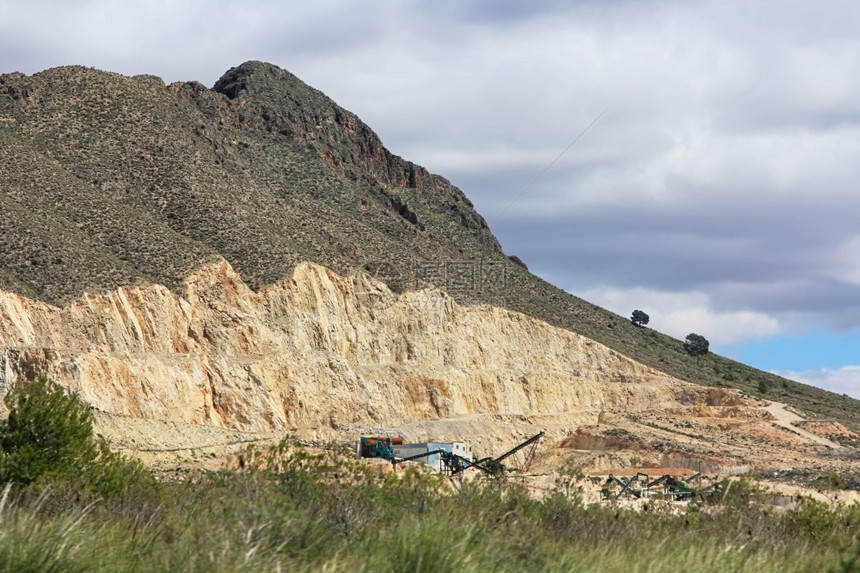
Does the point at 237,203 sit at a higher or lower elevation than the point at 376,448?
higher

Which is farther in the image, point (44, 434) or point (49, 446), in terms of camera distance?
point (44, 434)

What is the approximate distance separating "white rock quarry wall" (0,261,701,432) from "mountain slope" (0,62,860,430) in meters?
1.96

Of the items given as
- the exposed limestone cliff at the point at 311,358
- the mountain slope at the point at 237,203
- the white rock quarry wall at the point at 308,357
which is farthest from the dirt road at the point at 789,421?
the white rock quarry wall at the point at 308,357

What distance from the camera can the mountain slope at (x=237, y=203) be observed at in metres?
70.1

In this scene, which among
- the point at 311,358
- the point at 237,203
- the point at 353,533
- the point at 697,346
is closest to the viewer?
the point at 353,533

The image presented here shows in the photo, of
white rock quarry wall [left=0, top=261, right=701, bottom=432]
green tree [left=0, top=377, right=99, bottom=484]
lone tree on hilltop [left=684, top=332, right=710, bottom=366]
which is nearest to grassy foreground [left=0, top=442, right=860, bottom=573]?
green tree [left=0, top=377, right=99, bottom=484]

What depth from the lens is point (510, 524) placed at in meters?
→ 17.2

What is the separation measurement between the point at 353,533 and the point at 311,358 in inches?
2301

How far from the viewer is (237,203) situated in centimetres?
8612

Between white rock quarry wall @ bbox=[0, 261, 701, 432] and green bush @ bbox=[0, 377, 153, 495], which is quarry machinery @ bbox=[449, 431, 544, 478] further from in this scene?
white rock quarry wall @ bbox=[0, 261, 701, 432]

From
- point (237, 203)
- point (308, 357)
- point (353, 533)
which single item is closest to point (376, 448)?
point (308, 357)

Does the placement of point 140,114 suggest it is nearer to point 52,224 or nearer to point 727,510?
point 52,224

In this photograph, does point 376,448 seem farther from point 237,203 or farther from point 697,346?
point 697,346

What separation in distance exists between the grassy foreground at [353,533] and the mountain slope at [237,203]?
144 ft
